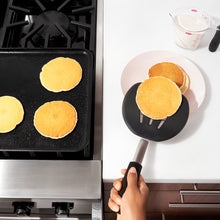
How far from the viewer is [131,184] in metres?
A: 0.59

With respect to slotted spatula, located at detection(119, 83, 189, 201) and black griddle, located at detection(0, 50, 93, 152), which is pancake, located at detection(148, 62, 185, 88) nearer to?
slotted spatula, located at detection(119, 83, 189, 201)

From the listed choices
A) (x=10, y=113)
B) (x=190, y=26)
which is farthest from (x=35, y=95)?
(x=190, y=26)

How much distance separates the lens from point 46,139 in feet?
2.29

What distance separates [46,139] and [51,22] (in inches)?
17.6

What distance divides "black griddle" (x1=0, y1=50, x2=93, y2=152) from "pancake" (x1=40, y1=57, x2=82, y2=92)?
0.01 m

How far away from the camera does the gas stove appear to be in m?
0.67

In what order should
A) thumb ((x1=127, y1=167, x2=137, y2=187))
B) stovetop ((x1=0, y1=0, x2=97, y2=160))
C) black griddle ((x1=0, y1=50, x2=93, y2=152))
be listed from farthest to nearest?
stovetop ((x1=0, y1=0, x2=97, y2=160)) < black griddle ((x1=0, y1=50, x2=93, y2=152)) < thumb ((x1=127, y1=167, x2=137, y2=187))

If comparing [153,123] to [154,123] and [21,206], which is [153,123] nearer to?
[154,123]

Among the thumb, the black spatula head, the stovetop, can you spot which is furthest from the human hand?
the stovetop

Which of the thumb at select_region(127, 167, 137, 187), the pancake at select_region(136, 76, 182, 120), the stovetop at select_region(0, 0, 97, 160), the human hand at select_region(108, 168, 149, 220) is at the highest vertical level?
the stovetop at select_region(0, 0, 97, 160)

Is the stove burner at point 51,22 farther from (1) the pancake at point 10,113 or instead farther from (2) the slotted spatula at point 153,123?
(2) the slotted spatula at point 153,123

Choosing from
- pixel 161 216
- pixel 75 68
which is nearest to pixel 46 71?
pixel 75 68

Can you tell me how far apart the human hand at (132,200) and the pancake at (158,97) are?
162 mm

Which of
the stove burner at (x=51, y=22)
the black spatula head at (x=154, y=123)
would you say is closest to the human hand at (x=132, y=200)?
the black spatula head at (x=154, y=123)
